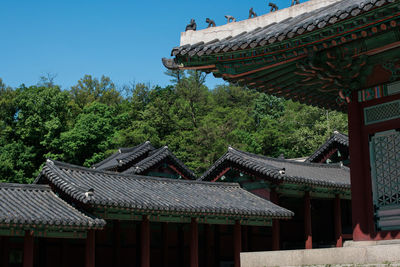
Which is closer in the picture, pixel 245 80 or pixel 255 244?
pixel 245 80

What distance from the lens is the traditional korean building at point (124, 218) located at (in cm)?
1802

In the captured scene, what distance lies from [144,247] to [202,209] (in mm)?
2470

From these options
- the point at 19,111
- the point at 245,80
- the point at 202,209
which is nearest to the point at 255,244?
the point at 202,209

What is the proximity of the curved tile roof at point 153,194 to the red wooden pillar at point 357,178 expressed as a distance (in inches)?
401

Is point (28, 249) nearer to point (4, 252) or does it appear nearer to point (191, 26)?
point (4, 252)

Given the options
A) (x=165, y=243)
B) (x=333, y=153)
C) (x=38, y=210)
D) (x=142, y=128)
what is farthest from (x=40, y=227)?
(x=142, y=128)

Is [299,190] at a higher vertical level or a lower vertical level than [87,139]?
lower

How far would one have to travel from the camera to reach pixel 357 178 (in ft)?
32.0

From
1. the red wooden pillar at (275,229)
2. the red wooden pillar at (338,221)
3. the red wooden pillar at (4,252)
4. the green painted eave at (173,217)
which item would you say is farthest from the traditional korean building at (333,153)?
the red wooden pillar at (4,252)

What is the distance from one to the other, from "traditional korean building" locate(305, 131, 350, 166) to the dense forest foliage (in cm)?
1339

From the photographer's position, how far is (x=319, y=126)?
4969cm

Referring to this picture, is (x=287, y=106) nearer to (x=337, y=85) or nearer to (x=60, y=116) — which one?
(x=60, y=116)

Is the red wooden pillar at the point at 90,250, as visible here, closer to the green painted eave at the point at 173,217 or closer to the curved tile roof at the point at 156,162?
the green painted eave at the point at 173,217

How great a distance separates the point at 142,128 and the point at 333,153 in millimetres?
19500
